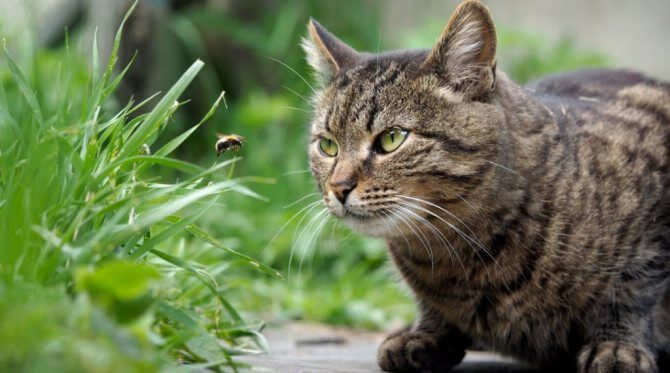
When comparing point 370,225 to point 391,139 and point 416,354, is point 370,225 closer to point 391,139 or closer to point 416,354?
point 391,139

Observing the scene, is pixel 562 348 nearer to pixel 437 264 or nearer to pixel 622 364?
pixel 622 364

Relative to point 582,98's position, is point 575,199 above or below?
below

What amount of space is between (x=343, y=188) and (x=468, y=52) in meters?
0.57

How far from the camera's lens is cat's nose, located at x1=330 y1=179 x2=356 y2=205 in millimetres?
2498

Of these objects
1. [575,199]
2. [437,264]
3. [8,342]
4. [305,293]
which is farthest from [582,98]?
[8,342]

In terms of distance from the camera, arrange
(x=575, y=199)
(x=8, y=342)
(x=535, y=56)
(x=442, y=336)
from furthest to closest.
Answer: (x=535, y=56)
(x=442, y=336)
(x=575, y=199)
(x=8, y=342)

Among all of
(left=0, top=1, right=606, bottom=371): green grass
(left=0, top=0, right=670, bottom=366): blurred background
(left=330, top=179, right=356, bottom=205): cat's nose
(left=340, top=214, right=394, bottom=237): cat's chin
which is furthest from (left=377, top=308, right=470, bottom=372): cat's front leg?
(left=0, top=0, right=670, bottom=366): blurred background

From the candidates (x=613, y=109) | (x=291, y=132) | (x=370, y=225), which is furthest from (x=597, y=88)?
(x=291, y=132)

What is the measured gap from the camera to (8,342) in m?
1.35

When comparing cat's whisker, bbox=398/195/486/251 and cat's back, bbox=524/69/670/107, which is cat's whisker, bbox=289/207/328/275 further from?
cat's back, bbox=524/69/670/107

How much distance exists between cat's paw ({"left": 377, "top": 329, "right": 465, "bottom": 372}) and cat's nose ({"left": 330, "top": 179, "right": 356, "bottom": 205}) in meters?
0.52

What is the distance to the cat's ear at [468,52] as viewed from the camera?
8.29 ft

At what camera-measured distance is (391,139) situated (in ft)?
8.40

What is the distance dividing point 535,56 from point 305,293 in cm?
236
